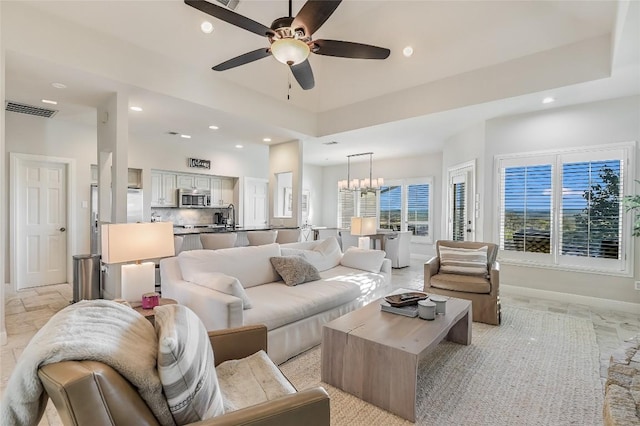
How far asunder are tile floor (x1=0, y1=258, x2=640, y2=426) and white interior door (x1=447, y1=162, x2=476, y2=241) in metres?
1.40

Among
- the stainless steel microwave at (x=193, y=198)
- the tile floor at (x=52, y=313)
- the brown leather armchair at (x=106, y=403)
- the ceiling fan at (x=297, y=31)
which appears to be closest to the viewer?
the brown leather armchair at (x=106, y=403)

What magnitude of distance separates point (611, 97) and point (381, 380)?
4.74 m

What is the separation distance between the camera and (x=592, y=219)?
4270mm

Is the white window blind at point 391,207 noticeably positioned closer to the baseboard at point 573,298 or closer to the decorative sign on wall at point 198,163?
the baseboard at point 573,298

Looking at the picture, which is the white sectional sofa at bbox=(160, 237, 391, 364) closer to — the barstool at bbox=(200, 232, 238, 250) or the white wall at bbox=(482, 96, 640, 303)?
the barstool at bbox=(200, 232, 238, 250)

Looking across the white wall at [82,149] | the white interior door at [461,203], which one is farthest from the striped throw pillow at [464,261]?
the white wall at [82,149]

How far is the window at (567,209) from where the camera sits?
4.11 m

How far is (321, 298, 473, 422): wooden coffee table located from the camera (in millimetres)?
1926

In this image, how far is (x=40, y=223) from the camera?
200 inches

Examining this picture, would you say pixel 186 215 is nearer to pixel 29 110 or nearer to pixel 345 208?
pixel 29 110

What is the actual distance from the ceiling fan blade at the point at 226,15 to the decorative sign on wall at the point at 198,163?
4.97 metres

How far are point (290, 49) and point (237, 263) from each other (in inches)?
80.7

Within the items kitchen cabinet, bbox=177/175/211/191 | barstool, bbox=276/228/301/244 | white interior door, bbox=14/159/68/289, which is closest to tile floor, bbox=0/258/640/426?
white interior door, bbox=14/159/68/289

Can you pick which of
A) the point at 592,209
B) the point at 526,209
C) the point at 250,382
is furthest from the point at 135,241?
the point at 592,209
